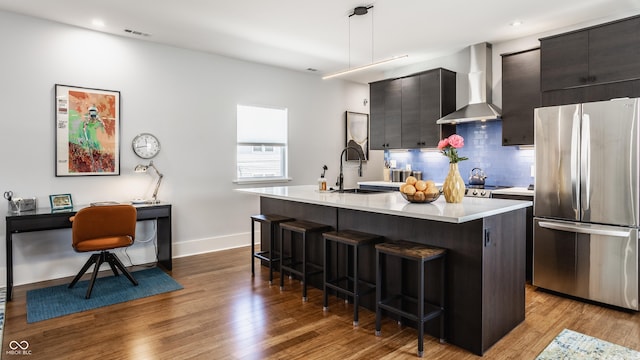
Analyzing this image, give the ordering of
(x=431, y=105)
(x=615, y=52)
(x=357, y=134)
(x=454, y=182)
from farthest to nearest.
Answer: (x=357, y=134), (x=431, y=105), (x=615, y=52), (x=454, y=182)

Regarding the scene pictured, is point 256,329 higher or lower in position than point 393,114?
lower

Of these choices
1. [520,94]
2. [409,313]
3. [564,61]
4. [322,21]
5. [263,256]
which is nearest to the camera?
[409,313]

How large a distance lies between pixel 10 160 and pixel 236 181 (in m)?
2.56

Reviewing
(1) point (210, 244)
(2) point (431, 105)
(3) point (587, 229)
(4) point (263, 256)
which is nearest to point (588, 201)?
(3) point (587, 229)

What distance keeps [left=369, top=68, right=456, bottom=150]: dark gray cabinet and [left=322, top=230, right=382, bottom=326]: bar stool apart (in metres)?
2.66

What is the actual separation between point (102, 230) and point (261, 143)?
2678 mm

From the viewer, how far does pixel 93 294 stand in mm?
3598

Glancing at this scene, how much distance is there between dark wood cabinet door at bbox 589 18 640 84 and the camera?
133 inches

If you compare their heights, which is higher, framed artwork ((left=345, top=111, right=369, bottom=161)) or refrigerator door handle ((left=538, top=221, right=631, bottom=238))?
framed artwork ((left=345, top=111, right=369, bottom=161))

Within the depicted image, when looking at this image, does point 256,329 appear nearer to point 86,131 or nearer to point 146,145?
point 146,145

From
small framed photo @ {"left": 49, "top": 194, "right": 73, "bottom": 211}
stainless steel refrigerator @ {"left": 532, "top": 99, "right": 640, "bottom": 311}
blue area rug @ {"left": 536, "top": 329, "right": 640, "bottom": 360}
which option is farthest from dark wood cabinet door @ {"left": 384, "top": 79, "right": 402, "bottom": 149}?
small framed photo @ {"left": 49, "top": 194, "right": 73, "bottom": 211}

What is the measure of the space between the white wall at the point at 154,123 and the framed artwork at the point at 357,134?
0.37 metres

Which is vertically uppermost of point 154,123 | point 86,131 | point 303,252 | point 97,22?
point 97,22

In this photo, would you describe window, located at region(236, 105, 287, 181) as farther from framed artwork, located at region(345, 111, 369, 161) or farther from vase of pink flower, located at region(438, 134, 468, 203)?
vase of pink flower, located at region(438, 134, 468, 203)
